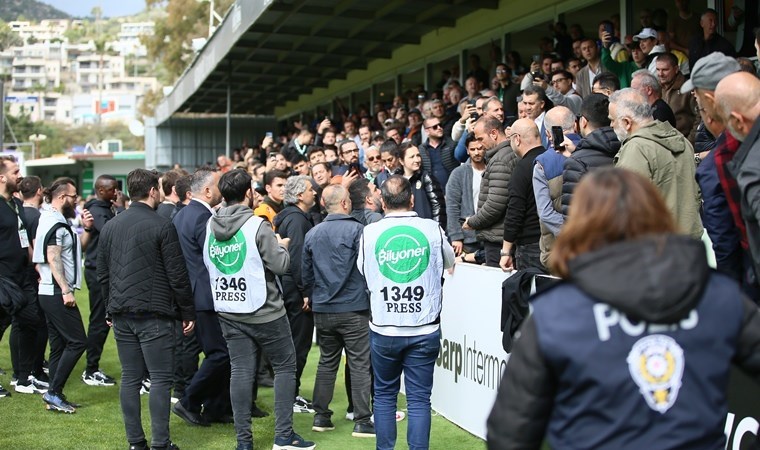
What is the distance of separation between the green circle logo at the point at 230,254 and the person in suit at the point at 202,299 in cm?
A: 86

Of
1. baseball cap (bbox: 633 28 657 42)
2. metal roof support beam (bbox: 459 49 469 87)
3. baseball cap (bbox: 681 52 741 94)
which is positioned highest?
metal roof support beam (bbox: 459 49 469 87)

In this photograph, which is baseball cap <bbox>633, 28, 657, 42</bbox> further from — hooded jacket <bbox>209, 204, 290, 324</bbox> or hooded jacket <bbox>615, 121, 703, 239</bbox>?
hooded jacket <bbox>209, 204, 290, 324</bbox>

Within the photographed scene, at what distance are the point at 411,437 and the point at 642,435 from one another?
3275 mm

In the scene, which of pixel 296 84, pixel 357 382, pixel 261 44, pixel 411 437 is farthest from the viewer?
pixel 296 84

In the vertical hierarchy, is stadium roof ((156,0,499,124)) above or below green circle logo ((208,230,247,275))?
above

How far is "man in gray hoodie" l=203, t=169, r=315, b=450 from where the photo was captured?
19.6 ft

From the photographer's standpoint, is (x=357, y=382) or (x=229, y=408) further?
(x=229, y=408)

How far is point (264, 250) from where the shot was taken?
599cm

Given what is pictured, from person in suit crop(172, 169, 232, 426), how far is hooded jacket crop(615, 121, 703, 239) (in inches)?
131

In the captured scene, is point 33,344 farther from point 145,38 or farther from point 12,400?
point 145,38

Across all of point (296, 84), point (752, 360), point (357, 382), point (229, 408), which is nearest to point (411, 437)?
point (357, 382)

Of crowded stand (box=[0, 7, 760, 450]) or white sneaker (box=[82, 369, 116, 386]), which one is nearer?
crowded stand (box=[0, 7, 760, 450])

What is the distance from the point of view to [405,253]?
5395 mm

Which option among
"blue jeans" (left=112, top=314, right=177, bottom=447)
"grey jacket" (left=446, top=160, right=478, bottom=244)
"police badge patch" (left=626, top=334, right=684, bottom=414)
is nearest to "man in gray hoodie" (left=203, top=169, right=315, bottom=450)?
"blue jeans" (left=112, top=314, right=177, bottom=447)
